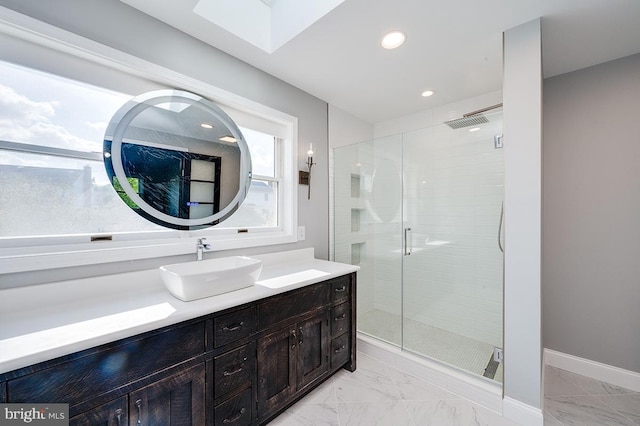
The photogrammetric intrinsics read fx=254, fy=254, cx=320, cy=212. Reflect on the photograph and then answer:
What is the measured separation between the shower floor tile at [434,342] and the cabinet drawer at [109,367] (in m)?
1.84

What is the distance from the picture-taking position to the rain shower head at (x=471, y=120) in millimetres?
2059

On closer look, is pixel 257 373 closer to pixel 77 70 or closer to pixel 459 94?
pixel 77 70

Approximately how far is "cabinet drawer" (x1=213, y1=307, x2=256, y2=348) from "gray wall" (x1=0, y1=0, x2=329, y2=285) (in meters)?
0.61

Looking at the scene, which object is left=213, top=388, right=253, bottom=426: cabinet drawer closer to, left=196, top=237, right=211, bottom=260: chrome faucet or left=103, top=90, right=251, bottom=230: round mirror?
left=196, top=237, right=211, bottom=260: chrome faucet

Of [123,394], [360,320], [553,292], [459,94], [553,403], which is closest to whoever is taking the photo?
[123,394]

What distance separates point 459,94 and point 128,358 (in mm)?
3150

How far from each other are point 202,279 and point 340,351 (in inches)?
51.2

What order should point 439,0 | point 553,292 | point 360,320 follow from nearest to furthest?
1. point 439,0
2. point 553,292
3. point 360,320

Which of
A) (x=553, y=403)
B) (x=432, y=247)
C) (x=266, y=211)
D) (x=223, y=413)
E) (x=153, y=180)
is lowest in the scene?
(x=553, y=403)

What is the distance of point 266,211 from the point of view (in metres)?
2.29

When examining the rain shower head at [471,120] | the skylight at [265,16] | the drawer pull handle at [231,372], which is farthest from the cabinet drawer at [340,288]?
the skylight at [265,16]

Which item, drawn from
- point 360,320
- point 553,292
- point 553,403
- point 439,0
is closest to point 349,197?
point 360,320

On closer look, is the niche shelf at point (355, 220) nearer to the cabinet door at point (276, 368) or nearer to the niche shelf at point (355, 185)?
the niche shelf at point (355, 185)

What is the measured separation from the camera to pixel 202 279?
130 centimetres
